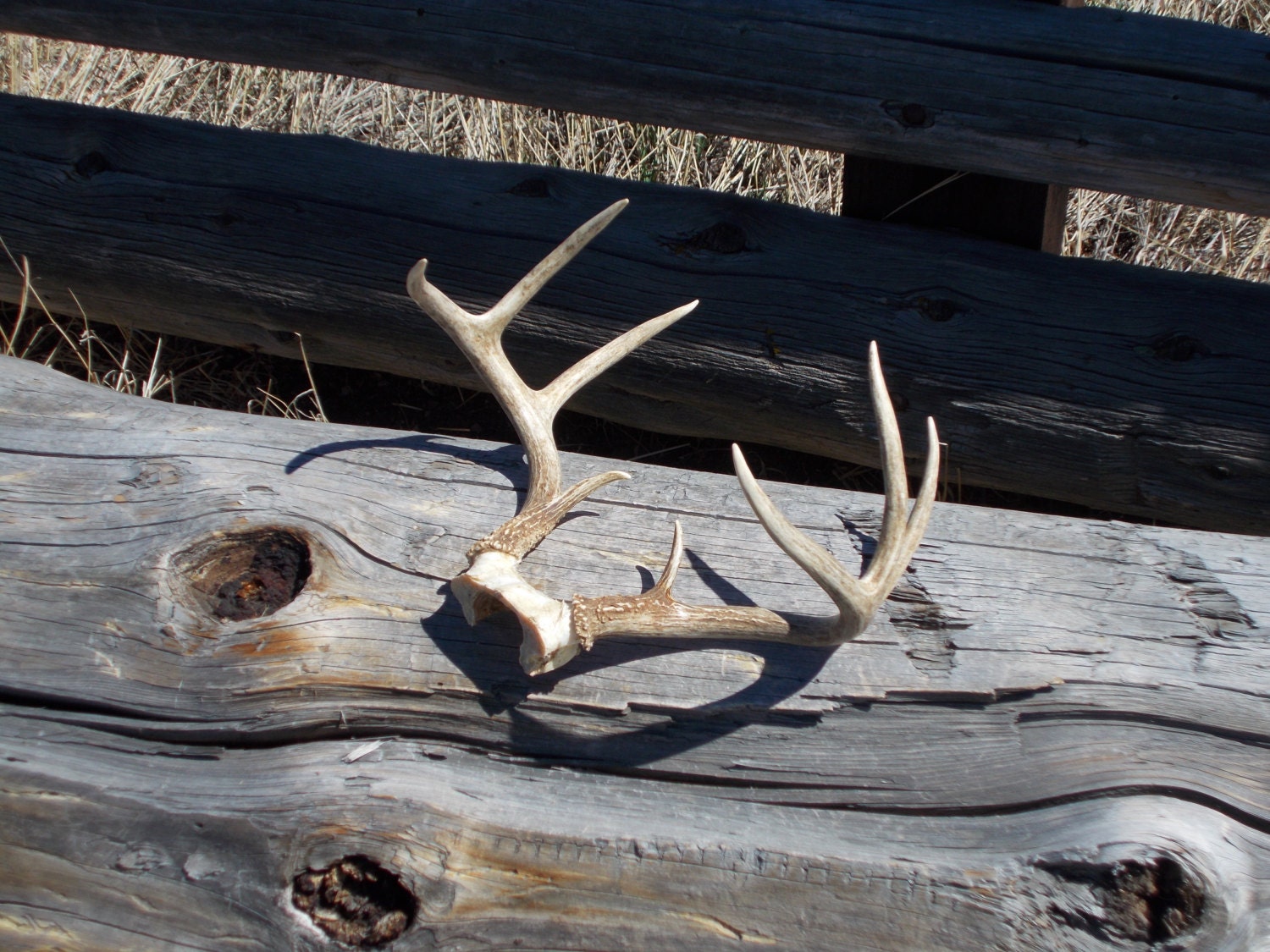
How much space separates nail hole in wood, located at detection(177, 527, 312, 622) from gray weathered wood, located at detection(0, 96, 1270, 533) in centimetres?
92

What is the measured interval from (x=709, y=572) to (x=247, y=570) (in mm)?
747

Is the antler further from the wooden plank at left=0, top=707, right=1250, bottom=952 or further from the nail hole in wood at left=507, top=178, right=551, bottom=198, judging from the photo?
the nail hole in wood at left=507, top=178, right=551, bottom=198

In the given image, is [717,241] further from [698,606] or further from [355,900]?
[355,900]

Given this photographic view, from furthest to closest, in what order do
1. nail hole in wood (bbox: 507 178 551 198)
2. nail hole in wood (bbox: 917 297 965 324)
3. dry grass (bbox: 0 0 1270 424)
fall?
dry grass (bbox: 0 0 1270 424), nail hole in wood (bbox: 507 178 551 198), nail hole in wood (bbox: 917 297 965 324)

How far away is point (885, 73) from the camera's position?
1.90 meters

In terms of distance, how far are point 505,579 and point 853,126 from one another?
1290 millimetres

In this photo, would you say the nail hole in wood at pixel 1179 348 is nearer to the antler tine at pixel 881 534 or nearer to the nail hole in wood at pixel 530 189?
the antler tine at pixel 881 534

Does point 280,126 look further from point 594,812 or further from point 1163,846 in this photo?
point 1163,846

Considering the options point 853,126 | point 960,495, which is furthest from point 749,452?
point 853,126

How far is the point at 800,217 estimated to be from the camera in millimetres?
2139

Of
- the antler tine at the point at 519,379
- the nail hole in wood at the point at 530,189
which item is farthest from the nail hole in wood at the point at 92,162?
the antler tine at the point at 519,379

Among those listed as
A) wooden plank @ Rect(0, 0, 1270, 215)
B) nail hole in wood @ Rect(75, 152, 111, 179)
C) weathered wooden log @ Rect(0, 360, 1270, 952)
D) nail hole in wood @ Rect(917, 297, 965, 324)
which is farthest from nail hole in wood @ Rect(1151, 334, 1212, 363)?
nail hole in wood @ Rect(75, 152, 111, 179)

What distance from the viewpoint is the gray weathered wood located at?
1.95 m

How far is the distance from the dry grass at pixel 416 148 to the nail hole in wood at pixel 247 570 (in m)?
1.33
